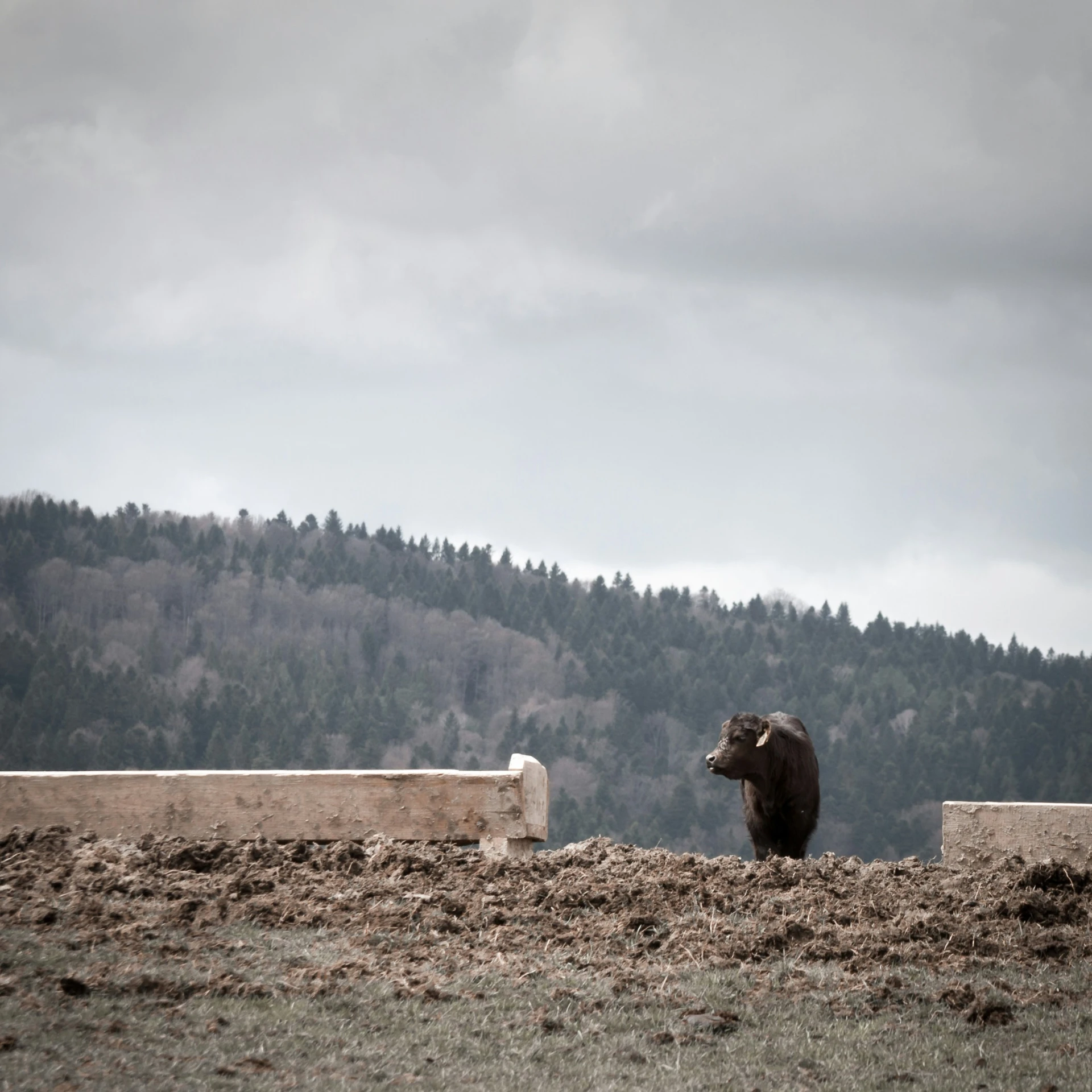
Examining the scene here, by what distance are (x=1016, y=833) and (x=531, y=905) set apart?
347 cm

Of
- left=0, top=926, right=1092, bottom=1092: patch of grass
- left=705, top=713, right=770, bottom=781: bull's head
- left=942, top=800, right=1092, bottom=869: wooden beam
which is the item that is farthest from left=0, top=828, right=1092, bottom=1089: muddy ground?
left=705, top=713, right=770, bottom=781: bull's head

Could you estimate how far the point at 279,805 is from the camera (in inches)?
277

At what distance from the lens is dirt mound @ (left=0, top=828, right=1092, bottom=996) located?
502 cm

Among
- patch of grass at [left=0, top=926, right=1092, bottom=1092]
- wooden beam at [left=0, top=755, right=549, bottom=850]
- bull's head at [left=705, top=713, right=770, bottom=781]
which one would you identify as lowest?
patch of grass at [left=0, top=926, right=1092, bottom=1092]

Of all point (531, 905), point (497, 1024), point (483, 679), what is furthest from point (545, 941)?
point (483, 679)

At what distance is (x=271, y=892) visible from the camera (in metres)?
5.71

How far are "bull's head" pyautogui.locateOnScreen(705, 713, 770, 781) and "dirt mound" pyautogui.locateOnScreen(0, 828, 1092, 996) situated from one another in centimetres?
245

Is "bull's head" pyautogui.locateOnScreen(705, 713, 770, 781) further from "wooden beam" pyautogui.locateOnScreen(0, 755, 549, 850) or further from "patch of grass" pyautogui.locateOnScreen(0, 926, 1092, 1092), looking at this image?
"patch of grass" pyautogui.locateOnScreen(0, 926, 1092, 1092)

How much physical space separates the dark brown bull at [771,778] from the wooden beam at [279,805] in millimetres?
2777

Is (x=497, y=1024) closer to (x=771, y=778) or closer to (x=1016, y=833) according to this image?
(x=1016, y=833)

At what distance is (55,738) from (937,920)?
72.3m

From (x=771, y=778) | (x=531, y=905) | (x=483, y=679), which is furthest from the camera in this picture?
(x=483, y=679)

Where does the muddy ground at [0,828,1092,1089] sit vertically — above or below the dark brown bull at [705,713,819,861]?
below

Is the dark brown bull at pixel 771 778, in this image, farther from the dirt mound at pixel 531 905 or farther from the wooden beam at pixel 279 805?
the wooden beam at pixel 279 805
